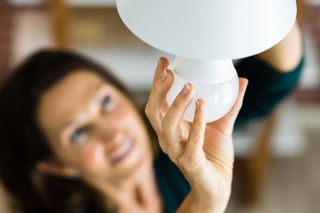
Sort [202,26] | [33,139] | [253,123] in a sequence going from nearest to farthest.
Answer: [202,26] < [33,139] < [253,123]

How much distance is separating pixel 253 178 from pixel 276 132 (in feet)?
0.47

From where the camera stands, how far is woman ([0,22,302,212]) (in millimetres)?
1082

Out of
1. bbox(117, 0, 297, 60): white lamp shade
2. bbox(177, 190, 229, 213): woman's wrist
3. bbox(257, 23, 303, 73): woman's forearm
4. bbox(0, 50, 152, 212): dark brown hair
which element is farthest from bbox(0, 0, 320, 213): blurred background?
bbox(117, 0, 297, 60): white lamp shade

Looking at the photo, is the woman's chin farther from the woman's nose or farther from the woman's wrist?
the woman's wrist

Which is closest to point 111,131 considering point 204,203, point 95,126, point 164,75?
point 95,126

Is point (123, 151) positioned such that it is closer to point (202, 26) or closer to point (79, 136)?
point (79, 136)

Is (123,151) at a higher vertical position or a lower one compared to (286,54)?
lower

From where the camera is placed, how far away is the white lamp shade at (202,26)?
41 centimetres

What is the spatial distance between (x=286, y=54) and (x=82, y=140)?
42 cm

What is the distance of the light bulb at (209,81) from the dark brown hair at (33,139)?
26.2 inches

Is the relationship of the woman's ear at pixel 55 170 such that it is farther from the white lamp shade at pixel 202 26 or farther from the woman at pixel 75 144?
the white lamp shade at pixel 202 26

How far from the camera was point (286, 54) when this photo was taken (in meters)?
0.85

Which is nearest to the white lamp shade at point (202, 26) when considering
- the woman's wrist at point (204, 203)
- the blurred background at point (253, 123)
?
the woman's wrist at point (204, 203)

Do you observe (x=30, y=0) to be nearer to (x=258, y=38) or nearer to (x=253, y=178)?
(x=253, y=178)
